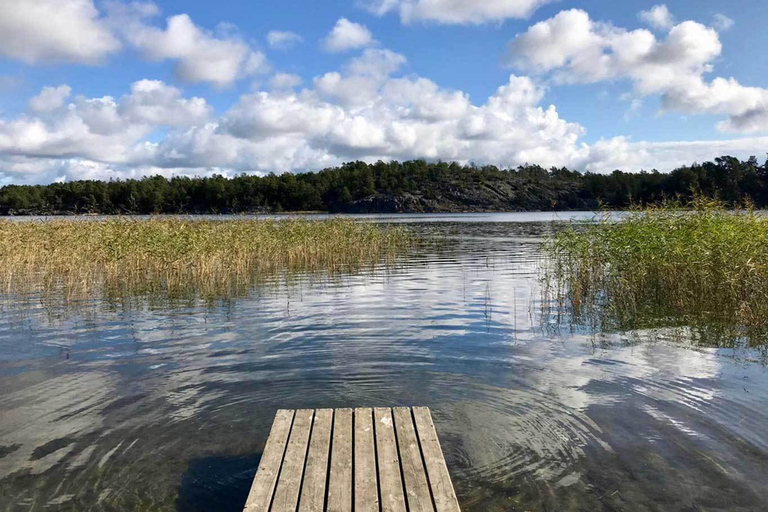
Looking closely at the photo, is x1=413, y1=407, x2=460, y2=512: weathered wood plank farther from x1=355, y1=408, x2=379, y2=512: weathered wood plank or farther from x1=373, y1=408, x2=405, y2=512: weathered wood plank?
x1=355, y1=408, x2=379, y2=512: weathered wood plank

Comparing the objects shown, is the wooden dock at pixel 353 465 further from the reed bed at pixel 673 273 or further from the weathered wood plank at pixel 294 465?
the reed bed at pixel 673 273

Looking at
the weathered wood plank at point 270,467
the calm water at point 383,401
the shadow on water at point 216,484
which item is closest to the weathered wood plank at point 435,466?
the calm water at point 383,401

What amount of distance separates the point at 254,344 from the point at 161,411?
4149 millimetres

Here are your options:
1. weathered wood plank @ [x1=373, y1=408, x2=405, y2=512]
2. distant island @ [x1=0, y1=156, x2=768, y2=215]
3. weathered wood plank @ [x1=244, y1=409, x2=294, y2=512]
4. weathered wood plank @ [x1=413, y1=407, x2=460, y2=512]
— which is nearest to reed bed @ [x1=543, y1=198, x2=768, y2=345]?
weathered wood plank @ [x1=413, y1=407, x2=460, y2=512]

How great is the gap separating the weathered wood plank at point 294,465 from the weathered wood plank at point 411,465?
1.04m

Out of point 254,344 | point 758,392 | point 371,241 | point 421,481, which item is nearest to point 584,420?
point 758,392

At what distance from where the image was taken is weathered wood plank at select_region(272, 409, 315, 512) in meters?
4.96

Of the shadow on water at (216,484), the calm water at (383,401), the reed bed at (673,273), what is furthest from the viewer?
the reed bed at (673,273)

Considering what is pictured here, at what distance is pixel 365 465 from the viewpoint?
18.5 ft

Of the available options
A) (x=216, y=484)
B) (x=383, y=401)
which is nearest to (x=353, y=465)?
(x=216, y=484)

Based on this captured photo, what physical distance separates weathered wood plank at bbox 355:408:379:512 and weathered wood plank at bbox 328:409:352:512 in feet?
0.26

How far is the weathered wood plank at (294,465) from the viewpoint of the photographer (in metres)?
4.96

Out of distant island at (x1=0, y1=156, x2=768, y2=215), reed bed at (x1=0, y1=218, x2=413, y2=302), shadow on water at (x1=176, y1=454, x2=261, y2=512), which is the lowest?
shadow on water at (x1=176, y1=454, x2=261, y2=512)

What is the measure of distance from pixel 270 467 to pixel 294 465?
0.79ft
